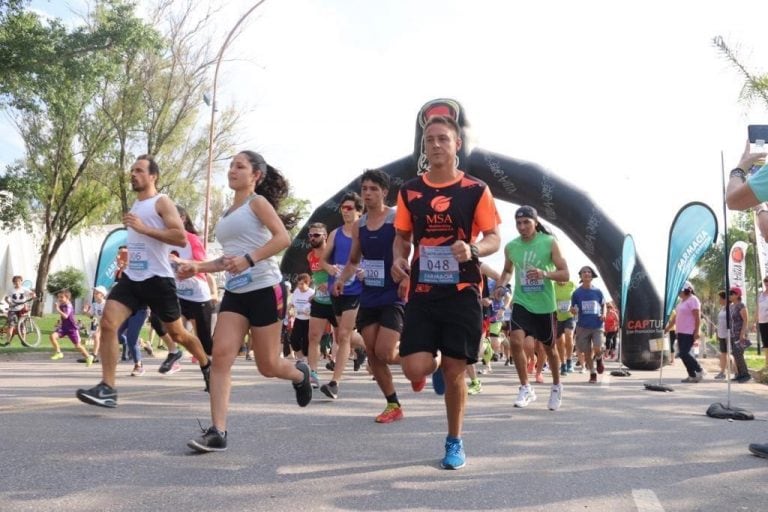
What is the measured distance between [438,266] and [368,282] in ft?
6.84

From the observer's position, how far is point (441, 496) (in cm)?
378

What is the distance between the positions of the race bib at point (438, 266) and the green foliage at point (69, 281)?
38.7 m

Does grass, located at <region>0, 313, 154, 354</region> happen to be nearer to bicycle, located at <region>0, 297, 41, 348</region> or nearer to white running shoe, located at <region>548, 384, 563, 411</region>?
bicycle, located at <region>0, 297, 41, 348</region>

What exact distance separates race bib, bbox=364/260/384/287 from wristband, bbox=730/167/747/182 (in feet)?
9.26

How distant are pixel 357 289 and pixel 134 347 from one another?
14.9 feet

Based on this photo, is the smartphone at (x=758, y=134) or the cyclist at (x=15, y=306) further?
the cyclist at (x=15, y=306)

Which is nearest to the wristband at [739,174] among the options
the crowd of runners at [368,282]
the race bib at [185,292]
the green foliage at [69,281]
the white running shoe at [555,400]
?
the crowd of runners at [368,282]

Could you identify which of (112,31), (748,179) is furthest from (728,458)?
(112,31)

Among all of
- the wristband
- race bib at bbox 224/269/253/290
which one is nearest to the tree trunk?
race bib at bbox 224/269/253/290

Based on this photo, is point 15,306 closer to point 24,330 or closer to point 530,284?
point 24,330

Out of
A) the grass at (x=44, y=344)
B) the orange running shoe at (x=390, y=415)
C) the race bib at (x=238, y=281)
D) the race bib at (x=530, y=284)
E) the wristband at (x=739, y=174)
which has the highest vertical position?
the wristband at (x=739, y=174)

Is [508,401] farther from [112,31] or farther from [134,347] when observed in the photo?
[112,31]

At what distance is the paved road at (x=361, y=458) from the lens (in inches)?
145

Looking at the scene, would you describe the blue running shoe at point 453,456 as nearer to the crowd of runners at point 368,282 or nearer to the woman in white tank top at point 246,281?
the crowd of runners at point 368,282
